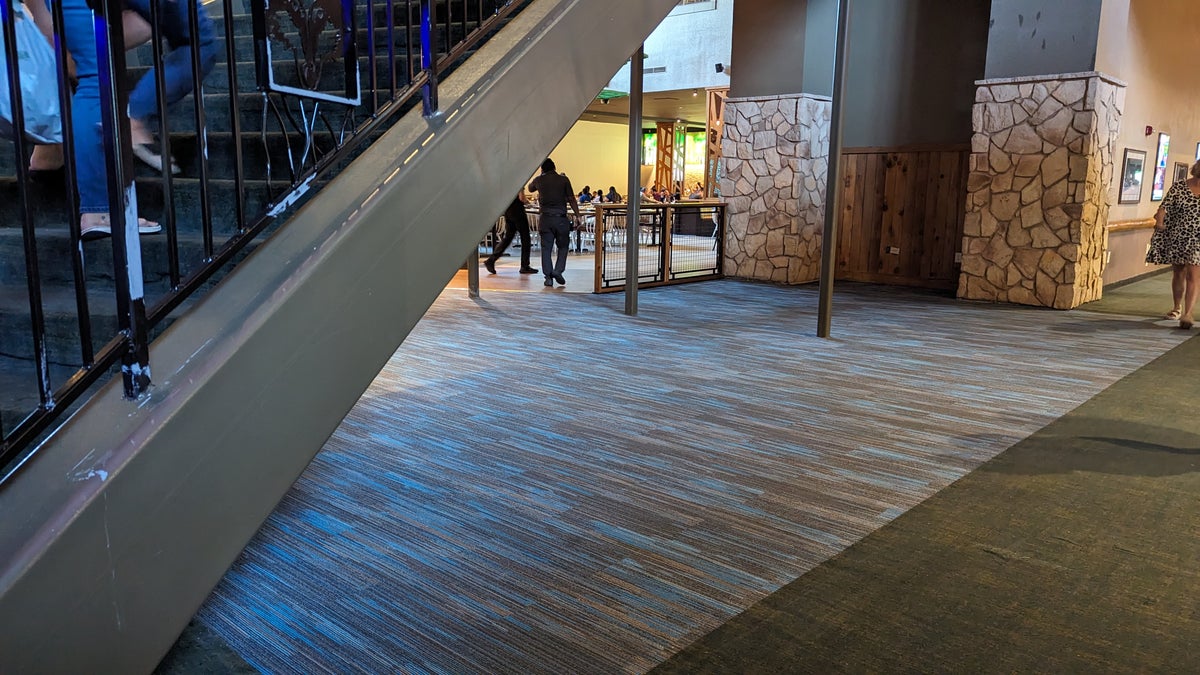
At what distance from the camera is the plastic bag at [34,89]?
2.14 m

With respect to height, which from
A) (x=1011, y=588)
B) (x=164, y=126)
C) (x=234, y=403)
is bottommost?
(x=1011, y=588)

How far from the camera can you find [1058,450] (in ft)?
12.7

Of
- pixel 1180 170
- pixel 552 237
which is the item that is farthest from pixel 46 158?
pixel 1180 170

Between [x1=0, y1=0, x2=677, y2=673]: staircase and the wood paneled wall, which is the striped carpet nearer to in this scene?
[x1=0, y1=0, x2=677, y2=673]: staircase

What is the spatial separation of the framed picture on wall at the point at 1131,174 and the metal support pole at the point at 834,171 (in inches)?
196

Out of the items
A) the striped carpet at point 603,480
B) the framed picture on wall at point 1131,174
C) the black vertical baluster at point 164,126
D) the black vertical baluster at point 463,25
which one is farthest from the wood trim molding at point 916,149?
the black vertical baluster at point 164,126

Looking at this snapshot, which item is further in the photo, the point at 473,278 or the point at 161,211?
the point at 473,278

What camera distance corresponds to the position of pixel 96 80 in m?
2.16

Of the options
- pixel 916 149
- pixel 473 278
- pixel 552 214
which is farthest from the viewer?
pixel 916 149

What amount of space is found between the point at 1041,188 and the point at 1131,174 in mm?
2207

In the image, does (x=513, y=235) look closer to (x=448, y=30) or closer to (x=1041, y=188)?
(x=1041, y=188)

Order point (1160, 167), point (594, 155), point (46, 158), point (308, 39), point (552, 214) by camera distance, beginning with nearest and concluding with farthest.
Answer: point (308, 39) < point (46, 158) < point (552, 214) < point (1160, 167) < point (594, 155)

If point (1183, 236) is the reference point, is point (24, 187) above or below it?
above

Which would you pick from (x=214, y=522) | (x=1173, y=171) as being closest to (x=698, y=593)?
(x=214, y=522)
